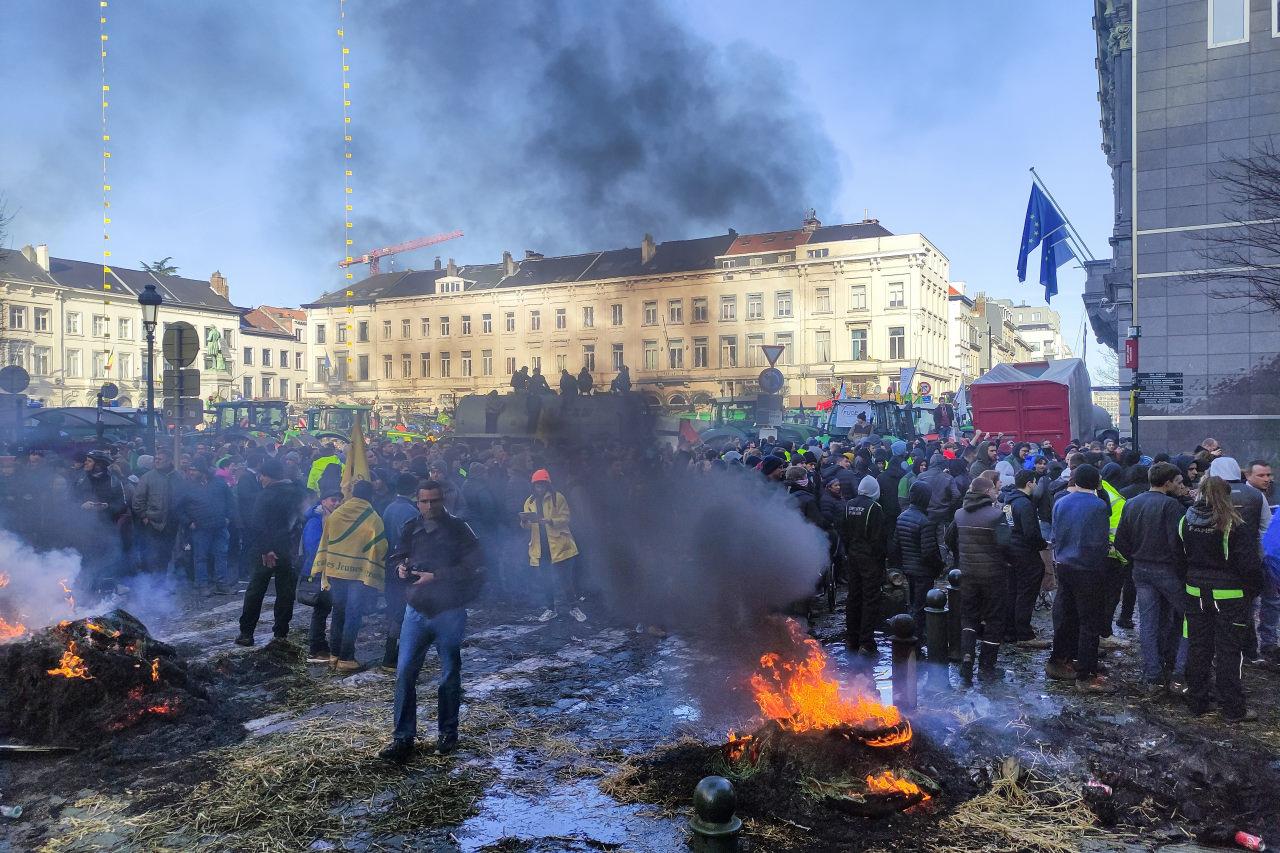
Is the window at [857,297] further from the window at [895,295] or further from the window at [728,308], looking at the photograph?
the window at [728,308]

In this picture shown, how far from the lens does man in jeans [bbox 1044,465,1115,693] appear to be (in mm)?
6832

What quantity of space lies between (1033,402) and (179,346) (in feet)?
68.5

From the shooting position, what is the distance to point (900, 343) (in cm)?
3259

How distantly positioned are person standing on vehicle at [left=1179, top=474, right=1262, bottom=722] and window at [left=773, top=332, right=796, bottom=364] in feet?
37.4

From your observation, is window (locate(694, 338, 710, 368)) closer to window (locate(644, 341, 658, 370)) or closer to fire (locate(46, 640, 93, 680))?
window (locate(644, 341, 658, 370))

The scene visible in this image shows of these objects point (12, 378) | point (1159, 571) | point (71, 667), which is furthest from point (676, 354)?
point (12, 378)

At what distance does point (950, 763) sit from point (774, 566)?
3.51m

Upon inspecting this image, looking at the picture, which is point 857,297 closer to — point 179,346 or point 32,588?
point 179,346

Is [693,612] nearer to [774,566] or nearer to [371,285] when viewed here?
[774,566]

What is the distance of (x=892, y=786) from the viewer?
15.6 ft

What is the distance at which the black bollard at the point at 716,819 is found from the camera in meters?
3.12

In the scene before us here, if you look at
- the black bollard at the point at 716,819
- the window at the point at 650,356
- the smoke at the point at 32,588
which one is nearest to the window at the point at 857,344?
the window at the point at 650,356

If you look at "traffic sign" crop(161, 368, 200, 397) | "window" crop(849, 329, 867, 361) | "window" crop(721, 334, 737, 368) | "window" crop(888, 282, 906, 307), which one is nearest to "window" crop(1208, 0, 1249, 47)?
"window" crop(849, 329, 867, 361)

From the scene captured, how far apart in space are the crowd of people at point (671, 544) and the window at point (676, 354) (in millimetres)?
3517
